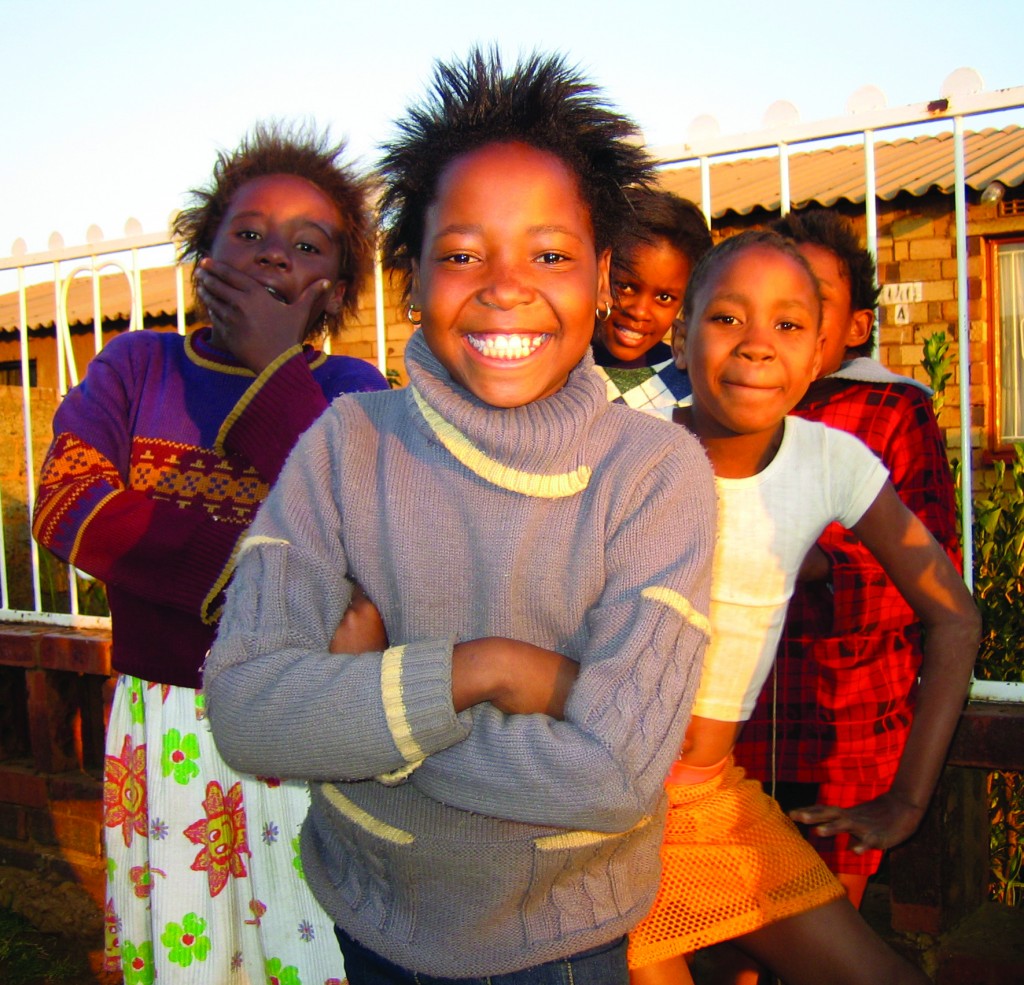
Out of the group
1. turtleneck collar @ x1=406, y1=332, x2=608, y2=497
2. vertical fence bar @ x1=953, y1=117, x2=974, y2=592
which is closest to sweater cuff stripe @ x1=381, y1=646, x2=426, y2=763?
turtleneck collar @ x1=406, y1=332, x2=608, y2=497

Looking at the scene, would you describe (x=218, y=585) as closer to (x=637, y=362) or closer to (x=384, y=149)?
(x=384, y=149)

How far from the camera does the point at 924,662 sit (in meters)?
1.74

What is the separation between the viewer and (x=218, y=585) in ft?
6.12

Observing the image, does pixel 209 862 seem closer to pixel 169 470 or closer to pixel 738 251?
pixel 169 470

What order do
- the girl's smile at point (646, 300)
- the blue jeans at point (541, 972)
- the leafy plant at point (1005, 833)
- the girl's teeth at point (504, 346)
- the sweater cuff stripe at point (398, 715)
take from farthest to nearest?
the leafy plant at point (1005, 833)
the girl's smile at point (646, 300)
the girl's teeth at point (504, 346)
the blue jeans at point (541, 972)
the sweater cuff stripe at point (398, 715)

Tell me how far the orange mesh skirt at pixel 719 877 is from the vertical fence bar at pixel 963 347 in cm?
111

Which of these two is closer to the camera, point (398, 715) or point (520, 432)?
point (398, 715)

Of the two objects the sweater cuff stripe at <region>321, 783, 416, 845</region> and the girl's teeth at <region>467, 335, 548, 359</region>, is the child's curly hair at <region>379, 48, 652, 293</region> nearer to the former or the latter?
the girl's teeth at <region>467, 335, 548, 359</region>

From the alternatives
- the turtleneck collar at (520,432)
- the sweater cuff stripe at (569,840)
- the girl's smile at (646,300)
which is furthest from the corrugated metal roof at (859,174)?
the sweater cuff stripe at (569,840)

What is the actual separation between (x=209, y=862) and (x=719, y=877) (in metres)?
1.03

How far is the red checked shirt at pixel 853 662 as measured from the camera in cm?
198

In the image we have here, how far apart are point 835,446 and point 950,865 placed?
1498 millimetres

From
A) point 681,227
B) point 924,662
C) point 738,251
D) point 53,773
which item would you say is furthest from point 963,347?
point 53,773

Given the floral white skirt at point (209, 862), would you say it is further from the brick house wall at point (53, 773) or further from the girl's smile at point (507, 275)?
the brick house wall at point (53, 773)
